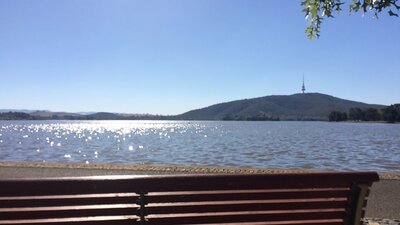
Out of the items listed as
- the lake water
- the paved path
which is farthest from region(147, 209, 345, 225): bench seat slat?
the lake water

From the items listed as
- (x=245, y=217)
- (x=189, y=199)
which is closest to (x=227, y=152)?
(x=245, y=217)

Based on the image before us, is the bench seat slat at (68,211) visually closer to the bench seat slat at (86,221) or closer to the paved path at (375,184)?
the bench seat slat at (86,221)

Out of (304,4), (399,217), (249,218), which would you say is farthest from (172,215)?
(399,217)

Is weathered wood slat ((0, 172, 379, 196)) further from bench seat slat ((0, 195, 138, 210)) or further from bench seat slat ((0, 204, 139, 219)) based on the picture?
bench seat slat ((0, 204, 139, 219))

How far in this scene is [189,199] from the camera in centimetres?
396

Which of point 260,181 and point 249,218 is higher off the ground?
point 260,181

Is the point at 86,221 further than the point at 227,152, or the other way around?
the point at 227,152

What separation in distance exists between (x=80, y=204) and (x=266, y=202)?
1.44 metres

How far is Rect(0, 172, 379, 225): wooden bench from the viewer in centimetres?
377

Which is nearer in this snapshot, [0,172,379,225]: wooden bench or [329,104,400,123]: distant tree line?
[0,172,379,225]: wooden bench

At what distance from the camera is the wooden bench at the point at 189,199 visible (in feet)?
12.4

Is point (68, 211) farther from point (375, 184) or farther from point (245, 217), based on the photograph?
point (375, 184)

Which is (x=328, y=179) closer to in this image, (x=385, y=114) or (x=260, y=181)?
(x=260, y=181)

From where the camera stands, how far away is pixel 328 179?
4059 mm
